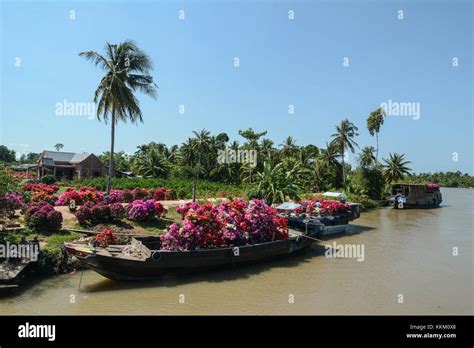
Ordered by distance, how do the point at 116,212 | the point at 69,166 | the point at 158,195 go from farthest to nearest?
the point at 69,166
the point at 158,195
the point at 116,212

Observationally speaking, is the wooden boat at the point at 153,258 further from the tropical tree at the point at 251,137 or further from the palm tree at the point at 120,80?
the tropical tree at the point at 251,137

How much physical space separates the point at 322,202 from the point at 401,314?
1353cm

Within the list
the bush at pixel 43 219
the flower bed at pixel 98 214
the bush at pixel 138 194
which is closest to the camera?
the bush at pixel 43 219

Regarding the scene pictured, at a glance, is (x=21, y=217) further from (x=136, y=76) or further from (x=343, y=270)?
(x=343, y=270)

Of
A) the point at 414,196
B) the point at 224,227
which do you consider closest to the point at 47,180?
the point at 224,227

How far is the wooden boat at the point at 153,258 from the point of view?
10.5 meters

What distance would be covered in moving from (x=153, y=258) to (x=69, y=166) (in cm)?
4361

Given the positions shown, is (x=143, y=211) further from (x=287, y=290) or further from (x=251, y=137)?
(x=251, y=137)

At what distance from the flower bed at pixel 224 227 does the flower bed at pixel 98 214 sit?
403 centimetres

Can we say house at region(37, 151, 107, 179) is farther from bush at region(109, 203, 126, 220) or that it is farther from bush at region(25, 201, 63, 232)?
bush at region(25, 201, 63, 232)

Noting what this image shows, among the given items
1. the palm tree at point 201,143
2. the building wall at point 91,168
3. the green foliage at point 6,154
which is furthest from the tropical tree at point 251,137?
the green foliage at point 6,154

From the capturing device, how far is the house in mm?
47125

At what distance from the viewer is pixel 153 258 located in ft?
35.6

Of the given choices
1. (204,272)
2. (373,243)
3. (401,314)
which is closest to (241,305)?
(204,272)
